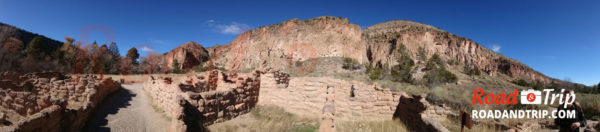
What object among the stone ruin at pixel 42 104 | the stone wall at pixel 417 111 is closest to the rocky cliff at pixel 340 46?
the stone wall at pixel 417 111

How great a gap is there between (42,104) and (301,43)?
30.8 meters

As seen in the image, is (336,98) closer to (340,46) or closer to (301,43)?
(340,46)

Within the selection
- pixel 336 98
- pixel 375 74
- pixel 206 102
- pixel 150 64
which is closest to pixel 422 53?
pixel 375 74

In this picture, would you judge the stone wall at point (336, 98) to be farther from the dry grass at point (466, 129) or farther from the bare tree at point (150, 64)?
the bare tree at point (150, 64)

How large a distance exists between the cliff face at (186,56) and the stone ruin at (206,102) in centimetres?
5447

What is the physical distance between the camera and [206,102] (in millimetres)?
5035

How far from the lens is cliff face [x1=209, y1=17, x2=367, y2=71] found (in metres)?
32.4

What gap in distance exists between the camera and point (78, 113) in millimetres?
4586

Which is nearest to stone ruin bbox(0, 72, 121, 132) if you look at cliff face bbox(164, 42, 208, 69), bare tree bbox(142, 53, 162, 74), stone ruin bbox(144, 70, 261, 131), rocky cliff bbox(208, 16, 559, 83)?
stone ruin bbox(144, 70, 261, 131)

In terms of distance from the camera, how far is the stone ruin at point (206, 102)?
4.30 metres

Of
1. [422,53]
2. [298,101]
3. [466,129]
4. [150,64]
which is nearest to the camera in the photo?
[466,129]

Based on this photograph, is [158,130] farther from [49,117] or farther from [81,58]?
[81,58]

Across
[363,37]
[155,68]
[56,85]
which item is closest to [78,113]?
[56,85]

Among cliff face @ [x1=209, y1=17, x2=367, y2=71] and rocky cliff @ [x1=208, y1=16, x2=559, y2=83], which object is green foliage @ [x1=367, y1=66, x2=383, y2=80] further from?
rocky cliff @ [x1=208, y1=16, x2=559, y2=83]
